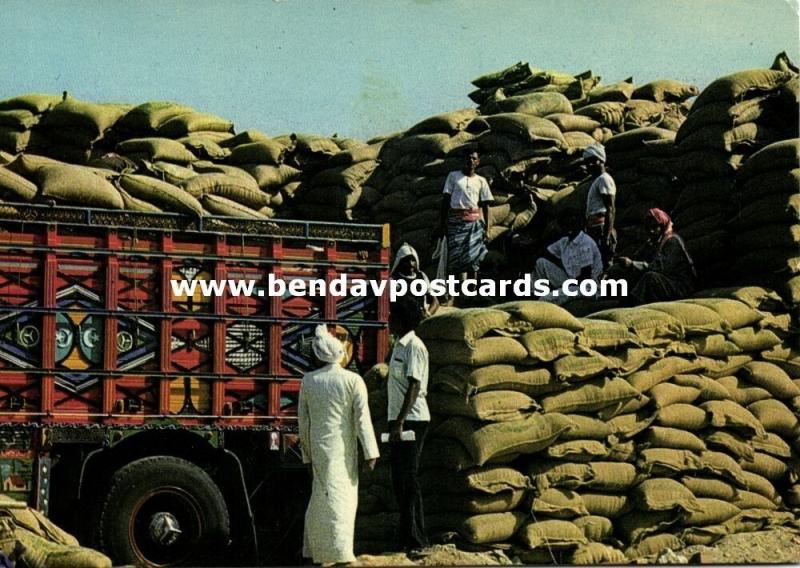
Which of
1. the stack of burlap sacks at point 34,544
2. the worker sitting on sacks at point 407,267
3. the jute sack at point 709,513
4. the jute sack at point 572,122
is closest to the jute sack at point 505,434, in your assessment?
the worker sitting on sacks at point 407,267

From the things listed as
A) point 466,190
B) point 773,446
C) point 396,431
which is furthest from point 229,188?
point 773,446

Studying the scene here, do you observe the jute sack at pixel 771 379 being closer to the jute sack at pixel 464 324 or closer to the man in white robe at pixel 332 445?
the jute sack at pixel 464 324

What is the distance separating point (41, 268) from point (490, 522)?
268 centimetres

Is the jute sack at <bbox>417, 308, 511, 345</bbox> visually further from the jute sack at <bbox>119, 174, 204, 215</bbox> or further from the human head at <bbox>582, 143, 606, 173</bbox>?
the human head at <bbox>582, 143, 606, 173</bbox>

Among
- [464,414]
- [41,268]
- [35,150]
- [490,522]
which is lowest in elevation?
[490,522]

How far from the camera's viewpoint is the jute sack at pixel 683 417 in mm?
9000

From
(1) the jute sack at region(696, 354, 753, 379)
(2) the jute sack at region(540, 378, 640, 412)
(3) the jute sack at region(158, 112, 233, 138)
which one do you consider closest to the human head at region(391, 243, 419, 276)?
(2) the jute sack at region(540, 378, 640, 412)

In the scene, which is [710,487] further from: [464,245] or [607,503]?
[464,245]

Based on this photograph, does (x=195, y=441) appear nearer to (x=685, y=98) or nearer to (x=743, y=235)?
(x=743, y=235)

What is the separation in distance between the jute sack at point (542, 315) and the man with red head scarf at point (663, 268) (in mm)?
1248

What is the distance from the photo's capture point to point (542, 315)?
873 centimetres

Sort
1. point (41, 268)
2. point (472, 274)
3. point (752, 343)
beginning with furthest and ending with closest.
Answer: point (472, 274)
point (752, 343)
point (41, 268)

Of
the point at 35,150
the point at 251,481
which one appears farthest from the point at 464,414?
the point at 35,150

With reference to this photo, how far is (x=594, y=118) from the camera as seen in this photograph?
12.7 meters
